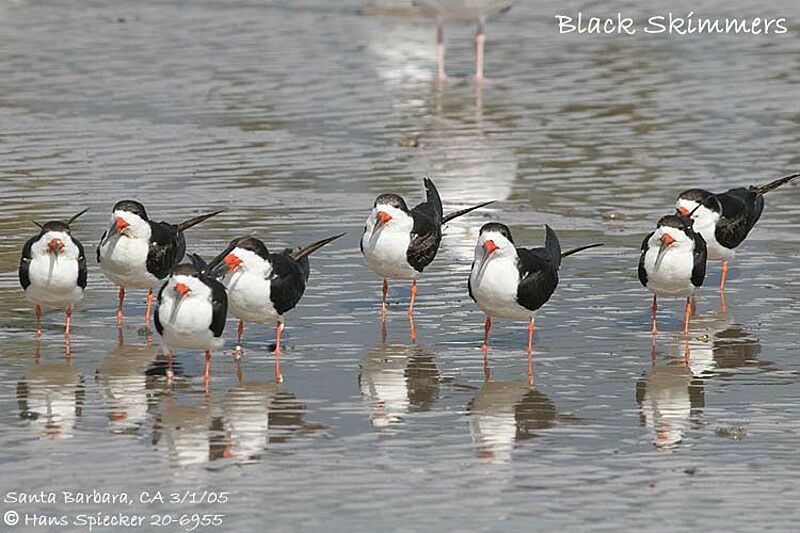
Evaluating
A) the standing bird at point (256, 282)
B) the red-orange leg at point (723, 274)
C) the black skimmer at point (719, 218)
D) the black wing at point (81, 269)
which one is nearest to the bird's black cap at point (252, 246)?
the standing bird at point (256, 282)

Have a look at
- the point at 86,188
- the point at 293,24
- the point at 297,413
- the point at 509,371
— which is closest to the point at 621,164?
the point at 86,188

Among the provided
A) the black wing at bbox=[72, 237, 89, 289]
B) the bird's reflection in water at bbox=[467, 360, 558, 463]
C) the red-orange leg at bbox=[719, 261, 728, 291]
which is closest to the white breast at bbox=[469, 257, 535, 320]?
the bird's reflection in water at bbox=[467, 360, 558, 463]

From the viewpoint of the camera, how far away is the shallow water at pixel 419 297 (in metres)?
8.25

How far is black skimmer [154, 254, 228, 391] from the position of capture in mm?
9688

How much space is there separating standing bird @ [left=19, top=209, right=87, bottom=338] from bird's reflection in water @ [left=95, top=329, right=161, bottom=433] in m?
0.46

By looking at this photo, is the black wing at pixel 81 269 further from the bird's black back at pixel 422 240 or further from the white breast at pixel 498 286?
the white breast at pixel 498 286

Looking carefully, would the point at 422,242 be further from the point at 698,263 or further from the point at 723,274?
the point at 723,274

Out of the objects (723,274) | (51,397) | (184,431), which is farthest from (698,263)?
(51,397)

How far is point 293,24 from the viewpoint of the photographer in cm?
2536

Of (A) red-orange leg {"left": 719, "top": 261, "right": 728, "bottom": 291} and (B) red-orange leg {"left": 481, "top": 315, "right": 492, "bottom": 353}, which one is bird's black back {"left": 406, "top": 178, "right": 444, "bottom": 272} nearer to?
(B) red-orange leg {"left": 481, "top": 315, "right": 492, "bottom": 353}

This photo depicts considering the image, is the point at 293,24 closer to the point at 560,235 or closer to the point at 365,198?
the point at 365,198

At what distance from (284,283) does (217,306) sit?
2.36 ft

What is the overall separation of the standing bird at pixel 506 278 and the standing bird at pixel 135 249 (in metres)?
2.01

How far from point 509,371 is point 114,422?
2.35 meters
